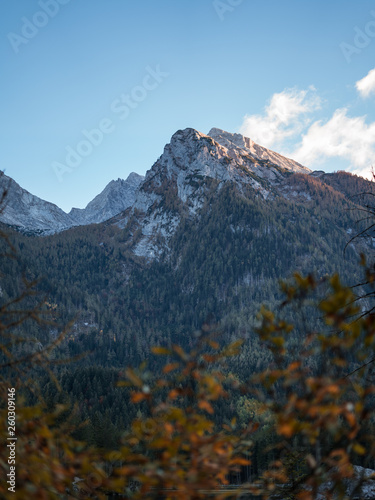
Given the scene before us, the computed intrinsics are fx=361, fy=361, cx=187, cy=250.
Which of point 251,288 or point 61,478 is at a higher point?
point 251,288

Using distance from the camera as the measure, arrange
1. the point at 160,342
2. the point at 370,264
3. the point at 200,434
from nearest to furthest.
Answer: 1. the point at 200,434
2. the point at 370,264
3. the point at 160,342

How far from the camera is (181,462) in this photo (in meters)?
2.42

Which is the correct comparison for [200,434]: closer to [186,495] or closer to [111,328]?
[186,495]

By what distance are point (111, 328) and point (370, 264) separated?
201 meters

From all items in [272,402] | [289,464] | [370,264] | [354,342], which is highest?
[370,264]

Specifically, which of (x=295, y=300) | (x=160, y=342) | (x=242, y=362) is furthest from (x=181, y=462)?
(x=160, y=342)

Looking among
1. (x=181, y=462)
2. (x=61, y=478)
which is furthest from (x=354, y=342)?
(x=61, y=478)

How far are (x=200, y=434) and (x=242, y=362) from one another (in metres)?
126

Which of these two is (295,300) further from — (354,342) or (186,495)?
(186,495)

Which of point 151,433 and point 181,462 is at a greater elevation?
point 151,433

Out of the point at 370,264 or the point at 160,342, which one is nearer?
the point at 370,264

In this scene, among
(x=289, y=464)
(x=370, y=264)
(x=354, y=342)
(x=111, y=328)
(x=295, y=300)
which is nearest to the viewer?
(x=354, y=342)

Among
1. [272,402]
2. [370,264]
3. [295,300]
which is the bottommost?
[272,402]

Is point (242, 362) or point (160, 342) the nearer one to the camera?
point (242, 362)
